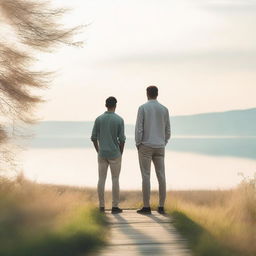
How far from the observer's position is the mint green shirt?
10.1 metres

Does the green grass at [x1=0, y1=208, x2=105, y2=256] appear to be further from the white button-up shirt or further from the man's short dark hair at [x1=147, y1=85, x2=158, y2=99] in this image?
the man's short dark hair at [x1=147, y1=85, x2=158, y2=99]

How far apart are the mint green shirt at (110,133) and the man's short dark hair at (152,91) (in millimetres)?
699

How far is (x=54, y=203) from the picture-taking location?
9.30m

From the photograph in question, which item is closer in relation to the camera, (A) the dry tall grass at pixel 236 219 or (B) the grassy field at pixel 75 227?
(B) the grassy field at pixel 75 227

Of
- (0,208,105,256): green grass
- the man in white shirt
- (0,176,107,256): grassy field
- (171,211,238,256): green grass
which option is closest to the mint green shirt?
the man in white shirt

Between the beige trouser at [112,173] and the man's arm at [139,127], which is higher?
the man's arm at [139,127]

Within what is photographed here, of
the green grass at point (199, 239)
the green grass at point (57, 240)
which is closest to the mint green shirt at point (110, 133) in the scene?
the green grass at point (199, 239)

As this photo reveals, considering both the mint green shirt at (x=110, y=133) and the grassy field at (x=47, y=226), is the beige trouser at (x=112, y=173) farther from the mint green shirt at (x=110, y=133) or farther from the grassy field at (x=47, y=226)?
the grassy field at (x=47, y=226)

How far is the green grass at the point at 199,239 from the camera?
21.6ft

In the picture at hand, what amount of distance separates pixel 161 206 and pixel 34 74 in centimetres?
766

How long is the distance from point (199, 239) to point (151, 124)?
3.04 meters

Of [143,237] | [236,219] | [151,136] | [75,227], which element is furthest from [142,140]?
[75,227]

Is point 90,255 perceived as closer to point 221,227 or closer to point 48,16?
point 221,227

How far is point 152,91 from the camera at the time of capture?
995 centimetres
